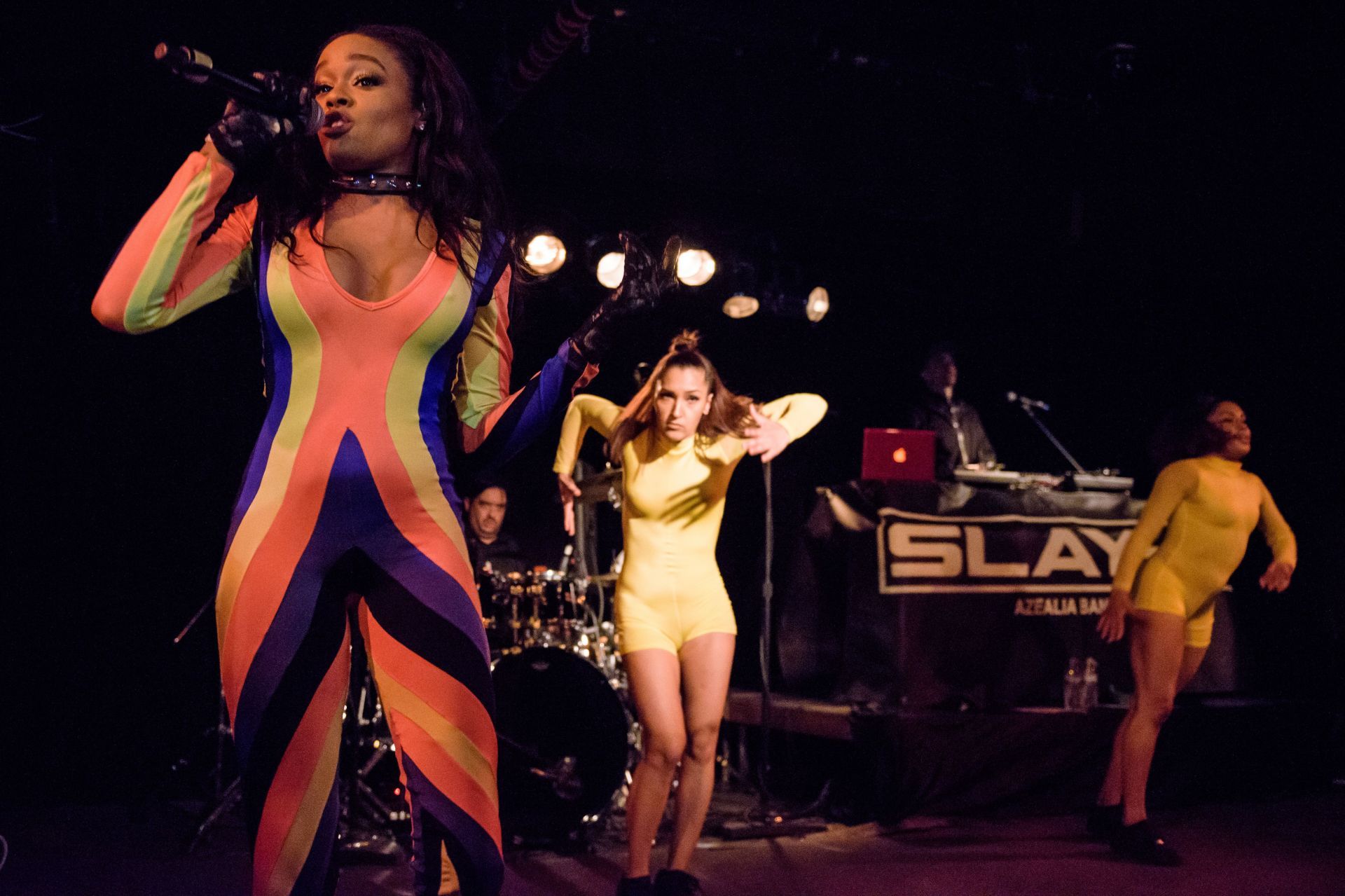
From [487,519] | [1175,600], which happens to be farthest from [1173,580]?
[487,519]

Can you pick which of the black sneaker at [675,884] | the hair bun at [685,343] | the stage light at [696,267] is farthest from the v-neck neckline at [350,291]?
the stage light at [696,267]

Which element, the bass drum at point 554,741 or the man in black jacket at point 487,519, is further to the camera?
the man in black jacket at point 487,519

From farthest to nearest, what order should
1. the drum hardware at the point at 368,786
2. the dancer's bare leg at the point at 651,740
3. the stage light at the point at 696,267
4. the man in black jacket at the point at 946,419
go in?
1. the man in black jacket at the point at 946,419
2. the stage light at the point at 696,267
3. the drum hardware at the point at 368,786
4. the dancer's bare leg at the point at 651,740

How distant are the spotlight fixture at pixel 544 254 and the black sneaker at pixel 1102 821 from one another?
14.6 feet

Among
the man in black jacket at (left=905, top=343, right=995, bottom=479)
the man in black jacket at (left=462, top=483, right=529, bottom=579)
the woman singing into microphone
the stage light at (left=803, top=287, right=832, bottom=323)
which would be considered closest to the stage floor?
the man in black jacket at (left=462, top=483, right=529, bottom=579)

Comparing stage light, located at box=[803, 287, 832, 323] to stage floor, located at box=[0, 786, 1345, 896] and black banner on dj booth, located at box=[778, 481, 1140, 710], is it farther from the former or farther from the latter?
stage floor, located at box=[0, 786, 1345, 896]

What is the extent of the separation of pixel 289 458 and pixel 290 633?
270 millimetres

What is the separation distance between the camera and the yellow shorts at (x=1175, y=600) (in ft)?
19.9

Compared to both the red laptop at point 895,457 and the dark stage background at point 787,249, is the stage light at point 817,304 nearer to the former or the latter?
the dark stage background at point 787,249

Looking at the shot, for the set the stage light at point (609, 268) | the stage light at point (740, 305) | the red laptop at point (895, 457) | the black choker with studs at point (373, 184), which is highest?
the stage light at point (609, 268)

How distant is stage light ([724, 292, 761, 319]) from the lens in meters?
8.66

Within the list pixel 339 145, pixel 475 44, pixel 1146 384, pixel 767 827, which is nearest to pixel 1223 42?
pixel 1146 384

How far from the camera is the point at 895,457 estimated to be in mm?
7543

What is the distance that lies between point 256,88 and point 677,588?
3455 millimetres
